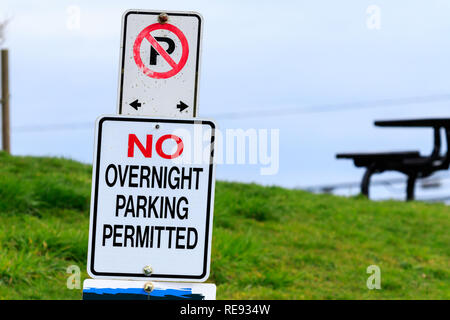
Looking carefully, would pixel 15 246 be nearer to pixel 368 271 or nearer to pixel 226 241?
pixel 226 241

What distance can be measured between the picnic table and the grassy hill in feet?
10.3

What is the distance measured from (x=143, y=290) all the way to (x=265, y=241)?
580 centimetres

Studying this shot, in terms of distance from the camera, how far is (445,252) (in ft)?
33.2

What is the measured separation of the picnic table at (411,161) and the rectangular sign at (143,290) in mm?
12408

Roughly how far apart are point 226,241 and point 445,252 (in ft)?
12.6

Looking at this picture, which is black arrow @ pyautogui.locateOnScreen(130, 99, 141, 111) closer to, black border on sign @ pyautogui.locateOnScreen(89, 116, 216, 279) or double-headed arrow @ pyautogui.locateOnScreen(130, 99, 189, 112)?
double-headed arrow @ pyautogui.locateOnScreen(130, 99, 189, 112)

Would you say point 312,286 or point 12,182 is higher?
point 12,182

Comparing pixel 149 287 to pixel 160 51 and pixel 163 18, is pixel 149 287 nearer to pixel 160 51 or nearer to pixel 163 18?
pixel 160 51

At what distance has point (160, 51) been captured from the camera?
345 cm

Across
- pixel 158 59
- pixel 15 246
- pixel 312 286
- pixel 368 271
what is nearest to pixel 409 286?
pixel 368 271

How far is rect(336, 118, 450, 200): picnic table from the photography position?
1534cm

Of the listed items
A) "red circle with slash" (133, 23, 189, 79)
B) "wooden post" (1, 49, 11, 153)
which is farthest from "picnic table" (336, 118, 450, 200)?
"red circle with slash" (133, 23, 189, 79)

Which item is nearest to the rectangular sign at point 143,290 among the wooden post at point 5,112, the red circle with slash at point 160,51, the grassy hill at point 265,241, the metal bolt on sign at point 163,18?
the red circle with slash at point 160,51
